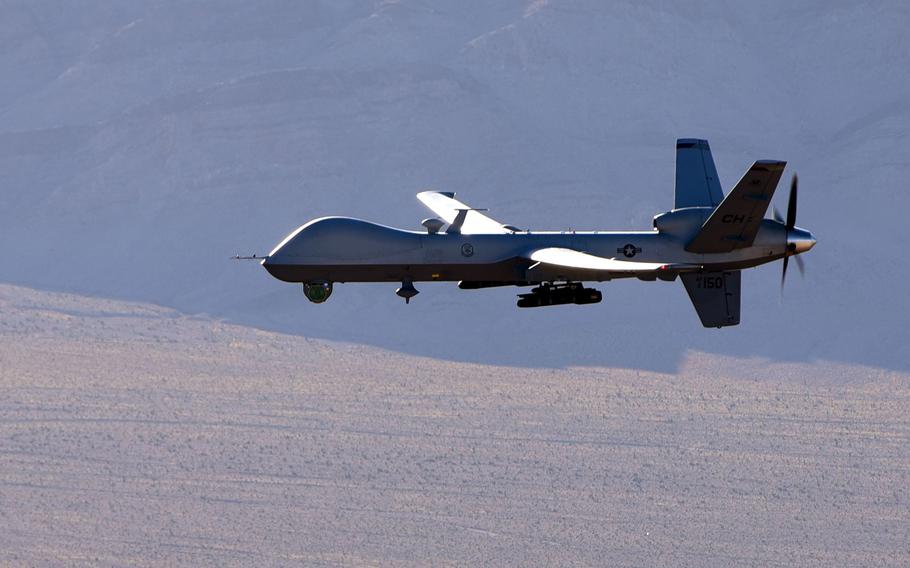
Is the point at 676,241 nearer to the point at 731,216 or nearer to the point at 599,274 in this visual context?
the point at 731,216

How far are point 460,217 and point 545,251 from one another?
151 inches

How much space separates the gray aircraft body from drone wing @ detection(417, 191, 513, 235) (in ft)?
0.57

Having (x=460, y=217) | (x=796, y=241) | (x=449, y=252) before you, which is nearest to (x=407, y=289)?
(x=449, y=252)

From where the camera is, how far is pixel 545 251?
203 feet

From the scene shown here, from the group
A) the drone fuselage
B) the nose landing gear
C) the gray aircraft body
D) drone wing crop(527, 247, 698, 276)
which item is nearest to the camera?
drone wing crop(527, 247, 698, 276)

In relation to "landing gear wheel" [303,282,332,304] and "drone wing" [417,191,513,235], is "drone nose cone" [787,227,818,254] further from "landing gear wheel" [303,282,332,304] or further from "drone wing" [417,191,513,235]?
"landing gear wheel" [303,282,332,304]

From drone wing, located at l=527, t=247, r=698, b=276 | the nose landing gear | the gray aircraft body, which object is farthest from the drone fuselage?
drone wing, located at l=527, t=247, r=698, b=276

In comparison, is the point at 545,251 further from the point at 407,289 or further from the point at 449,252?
the point at 407,289

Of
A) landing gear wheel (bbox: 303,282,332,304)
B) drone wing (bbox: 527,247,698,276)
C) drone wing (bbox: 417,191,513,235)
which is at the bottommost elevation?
landing gear wheel (bbox: 303,282,332,304)

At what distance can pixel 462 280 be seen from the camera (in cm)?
6391

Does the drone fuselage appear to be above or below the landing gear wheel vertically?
above

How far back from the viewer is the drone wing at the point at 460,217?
63562 mm

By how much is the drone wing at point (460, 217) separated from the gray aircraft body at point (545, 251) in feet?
0.57

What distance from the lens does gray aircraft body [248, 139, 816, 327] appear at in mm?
62094
